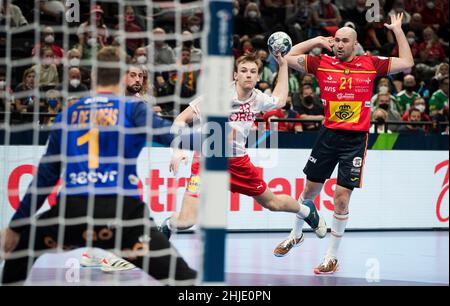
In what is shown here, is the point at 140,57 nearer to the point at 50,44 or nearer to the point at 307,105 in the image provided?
the point at 50,44

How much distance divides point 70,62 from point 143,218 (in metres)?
5.55

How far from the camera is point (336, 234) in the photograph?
8672mm

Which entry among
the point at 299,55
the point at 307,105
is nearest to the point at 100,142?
the point at 299,55

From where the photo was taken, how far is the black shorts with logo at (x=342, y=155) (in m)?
8.55

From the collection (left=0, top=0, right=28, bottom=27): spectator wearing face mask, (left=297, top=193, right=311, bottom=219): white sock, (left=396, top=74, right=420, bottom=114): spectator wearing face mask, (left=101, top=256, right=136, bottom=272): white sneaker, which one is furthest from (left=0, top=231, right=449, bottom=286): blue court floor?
(left=0, top=0, right=28, bottom=27): spectator wearing face mask

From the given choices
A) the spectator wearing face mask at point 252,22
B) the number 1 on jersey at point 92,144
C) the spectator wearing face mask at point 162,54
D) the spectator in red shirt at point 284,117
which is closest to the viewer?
the number 1 on jersey at point 92,144

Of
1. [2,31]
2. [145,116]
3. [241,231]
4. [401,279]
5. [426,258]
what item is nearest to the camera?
[145,116]

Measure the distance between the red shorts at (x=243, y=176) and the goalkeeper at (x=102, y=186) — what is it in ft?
9.74

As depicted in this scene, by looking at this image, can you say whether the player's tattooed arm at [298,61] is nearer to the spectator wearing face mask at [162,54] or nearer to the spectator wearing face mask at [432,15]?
the spectator wearing face mask at [162,54]

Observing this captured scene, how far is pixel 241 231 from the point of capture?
12172 mm

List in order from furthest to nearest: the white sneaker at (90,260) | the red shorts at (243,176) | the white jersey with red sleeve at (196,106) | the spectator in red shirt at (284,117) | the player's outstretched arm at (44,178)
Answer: the spectator in red shirt at (284,117) < the white sneaker at (90,260) < the red shorts at (243,176) < the white jersey with red sleeve at (196,106) < the player's outstretched arm at (44,178)

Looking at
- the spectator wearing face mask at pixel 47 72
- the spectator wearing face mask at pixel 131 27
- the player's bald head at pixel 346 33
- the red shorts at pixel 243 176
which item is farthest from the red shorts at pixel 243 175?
the spectator wearing face mask at pixel 131 27

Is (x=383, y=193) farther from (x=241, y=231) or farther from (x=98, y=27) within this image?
(x=98, y=27)

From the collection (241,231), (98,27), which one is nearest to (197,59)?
(98,27)
